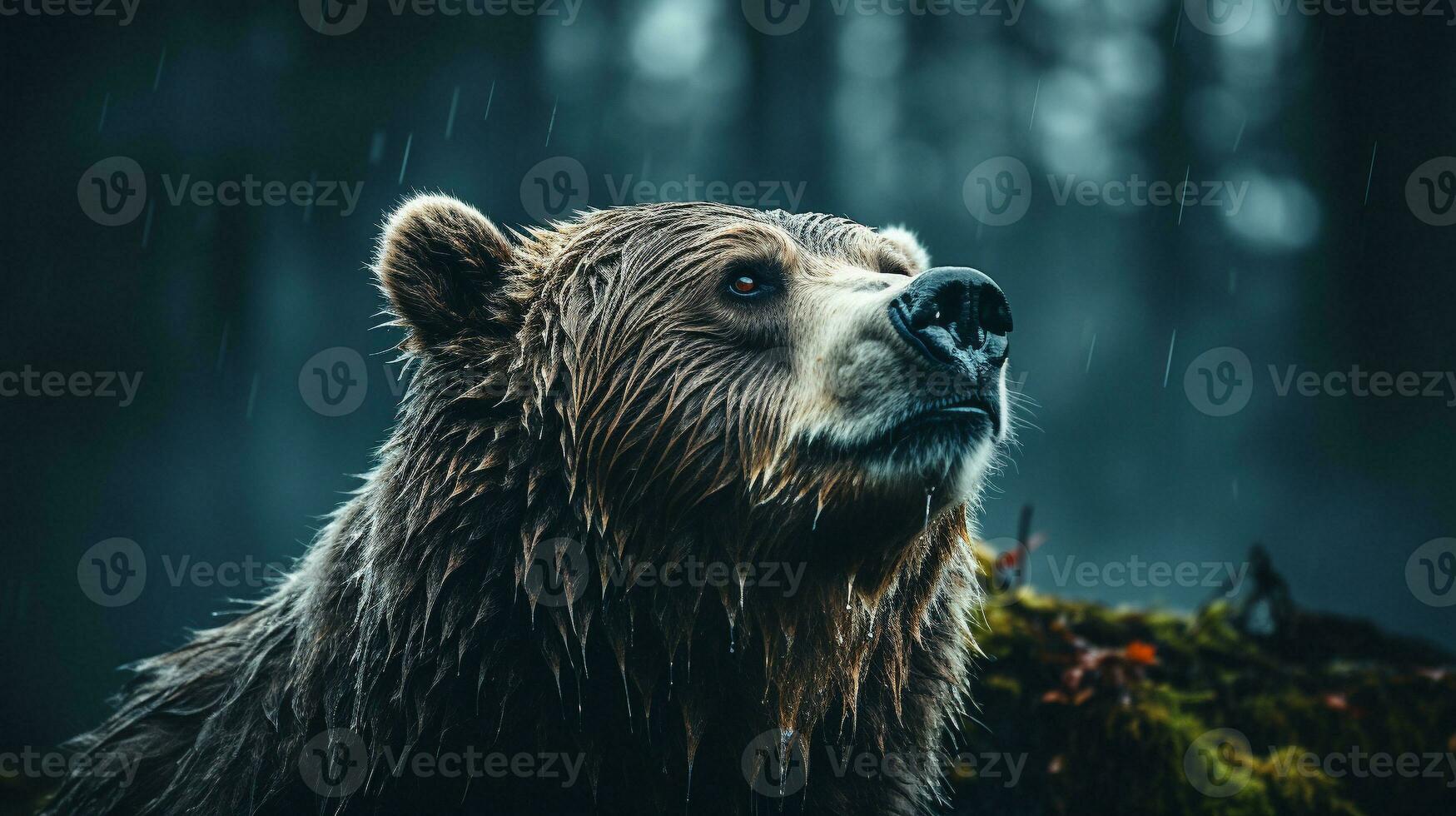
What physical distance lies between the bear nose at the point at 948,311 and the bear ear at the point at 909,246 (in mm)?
1401

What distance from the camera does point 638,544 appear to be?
2.81 metres

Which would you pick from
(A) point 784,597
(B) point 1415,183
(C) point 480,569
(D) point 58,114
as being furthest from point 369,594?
(B) point 1415,183

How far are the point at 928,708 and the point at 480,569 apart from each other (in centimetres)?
173

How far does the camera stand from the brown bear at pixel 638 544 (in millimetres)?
2684

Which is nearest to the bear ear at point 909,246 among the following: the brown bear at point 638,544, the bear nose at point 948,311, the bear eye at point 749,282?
the brown bear at point 638,544

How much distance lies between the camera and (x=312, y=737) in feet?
9.34

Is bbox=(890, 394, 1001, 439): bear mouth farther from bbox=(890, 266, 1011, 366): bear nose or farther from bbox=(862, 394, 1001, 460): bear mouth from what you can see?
bbox=(890, 266, 1011, 366): bear nose

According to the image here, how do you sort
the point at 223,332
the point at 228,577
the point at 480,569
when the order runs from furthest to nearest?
the point at 223,332 < the point at 228,577 < the point at 480,569

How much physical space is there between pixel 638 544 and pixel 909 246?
6.86 feet

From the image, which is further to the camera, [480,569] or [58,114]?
[58,114]

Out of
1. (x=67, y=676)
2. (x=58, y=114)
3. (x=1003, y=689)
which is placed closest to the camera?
(x=1003, y=689)

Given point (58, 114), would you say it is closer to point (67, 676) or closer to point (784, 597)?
point (67, 676)

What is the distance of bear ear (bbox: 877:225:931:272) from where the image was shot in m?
4.03

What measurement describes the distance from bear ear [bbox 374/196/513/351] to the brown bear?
Result: 10 millimetres
